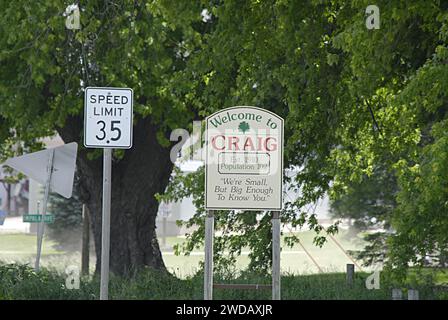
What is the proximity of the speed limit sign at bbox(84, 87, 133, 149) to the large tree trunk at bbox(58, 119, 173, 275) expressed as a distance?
919cm

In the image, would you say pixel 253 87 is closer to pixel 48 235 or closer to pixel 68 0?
pixel 68 0

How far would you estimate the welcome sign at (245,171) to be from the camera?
11.3 m

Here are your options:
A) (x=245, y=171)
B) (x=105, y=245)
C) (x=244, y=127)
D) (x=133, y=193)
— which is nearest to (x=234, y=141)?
(x=244, y=127)

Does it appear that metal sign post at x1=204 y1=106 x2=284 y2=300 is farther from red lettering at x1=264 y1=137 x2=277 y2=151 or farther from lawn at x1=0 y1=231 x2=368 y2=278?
lawn at x1=0 y1=231 x2=368 y2=278

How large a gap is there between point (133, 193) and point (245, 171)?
914 centimetres

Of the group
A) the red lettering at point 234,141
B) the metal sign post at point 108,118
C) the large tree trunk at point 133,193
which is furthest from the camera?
the large tree trunk at point 133,193

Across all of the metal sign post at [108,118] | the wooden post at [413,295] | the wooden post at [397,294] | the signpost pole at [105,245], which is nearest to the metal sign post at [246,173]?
the metal sign post at [108,118]

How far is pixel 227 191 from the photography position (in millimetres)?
11336

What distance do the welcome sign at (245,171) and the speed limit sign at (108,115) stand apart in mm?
1011

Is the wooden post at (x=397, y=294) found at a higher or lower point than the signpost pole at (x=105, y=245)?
lower

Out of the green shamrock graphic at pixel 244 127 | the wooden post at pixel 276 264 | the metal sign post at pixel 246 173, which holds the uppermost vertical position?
the green shamrock graphic at pixel 244 127

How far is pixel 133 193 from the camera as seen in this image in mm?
20188

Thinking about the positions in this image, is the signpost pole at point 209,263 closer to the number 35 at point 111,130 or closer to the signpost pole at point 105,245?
the signpost pole at point 105,245

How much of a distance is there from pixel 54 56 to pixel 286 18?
5808mm
